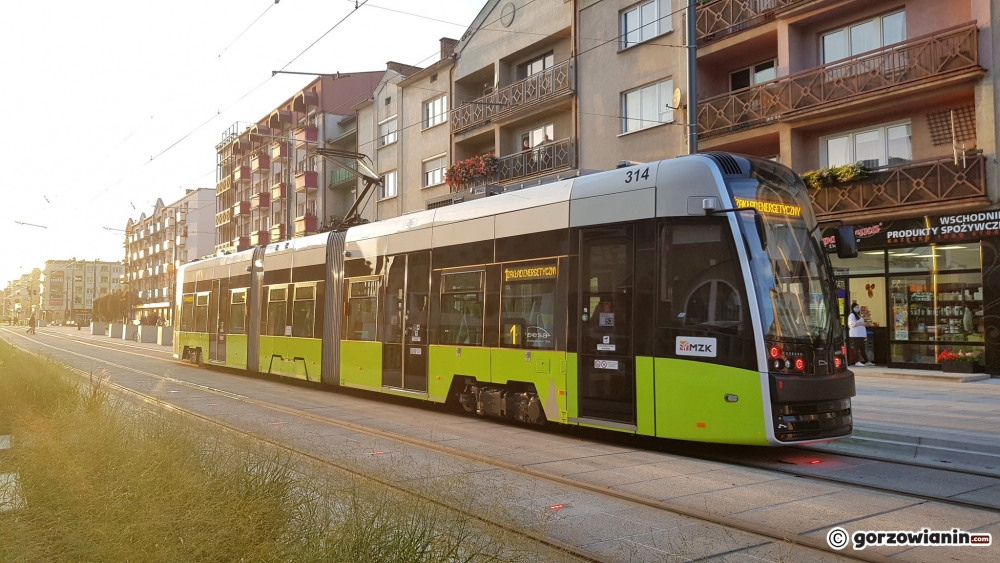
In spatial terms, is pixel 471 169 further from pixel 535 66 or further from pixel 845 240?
pixel 845 240

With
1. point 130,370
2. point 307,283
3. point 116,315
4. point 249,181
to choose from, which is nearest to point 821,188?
point 307,283

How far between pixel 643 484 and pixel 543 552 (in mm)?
2732

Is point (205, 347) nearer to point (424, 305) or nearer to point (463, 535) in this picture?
point (424, 305)

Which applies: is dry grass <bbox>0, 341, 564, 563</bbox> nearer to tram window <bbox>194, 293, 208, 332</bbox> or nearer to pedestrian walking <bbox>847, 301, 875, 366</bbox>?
pedestrian walking <bbox>847, 301, 875, 366</bbox>

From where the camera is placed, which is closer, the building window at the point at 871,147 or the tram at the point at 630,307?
the tram at the point at 630,307

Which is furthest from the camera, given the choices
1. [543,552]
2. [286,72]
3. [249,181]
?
[249,181]

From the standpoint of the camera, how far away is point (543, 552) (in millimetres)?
4754

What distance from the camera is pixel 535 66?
2870 centimetres

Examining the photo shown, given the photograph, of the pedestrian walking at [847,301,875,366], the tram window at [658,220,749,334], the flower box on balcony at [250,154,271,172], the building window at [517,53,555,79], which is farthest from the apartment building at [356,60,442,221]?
the tram window at [658,220,749,334]

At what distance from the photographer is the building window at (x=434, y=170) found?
3306 cm

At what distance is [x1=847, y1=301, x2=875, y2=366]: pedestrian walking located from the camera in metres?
19.3

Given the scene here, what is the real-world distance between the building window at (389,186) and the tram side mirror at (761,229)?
28944 mm

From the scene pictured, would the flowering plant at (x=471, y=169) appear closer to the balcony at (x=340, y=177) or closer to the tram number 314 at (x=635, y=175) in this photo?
the balcony at (x=340, y=177)

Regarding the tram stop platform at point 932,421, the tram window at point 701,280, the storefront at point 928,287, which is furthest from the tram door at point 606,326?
the storefront at point 928,287
